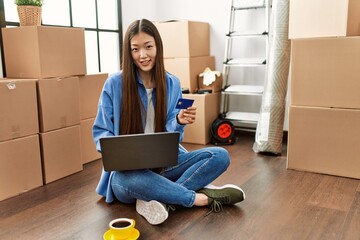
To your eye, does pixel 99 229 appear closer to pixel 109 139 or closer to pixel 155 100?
pixel 109 139

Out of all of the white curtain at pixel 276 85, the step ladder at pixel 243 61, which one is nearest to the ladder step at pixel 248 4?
the step ladder at pixel 243 61

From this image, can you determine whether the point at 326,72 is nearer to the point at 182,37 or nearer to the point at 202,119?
the point at 202,119

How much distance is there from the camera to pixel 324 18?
93.5 inches

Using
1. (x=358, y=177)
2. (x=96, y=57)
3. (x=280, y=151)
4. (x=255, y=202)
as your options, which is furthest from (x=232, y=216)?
(x=96, y=57)

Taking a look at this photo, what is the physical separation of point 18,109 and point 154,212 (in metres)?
1.06

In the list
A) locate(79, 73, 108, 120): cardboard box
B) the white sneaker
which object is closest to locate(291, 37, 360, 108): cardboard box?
the white sneaker

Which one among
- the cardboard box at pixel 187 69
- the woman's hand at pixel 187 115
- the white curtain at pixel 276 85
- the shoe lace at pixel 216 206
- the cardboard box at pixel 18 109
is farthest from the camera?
the cardboard box at pixel 187 69

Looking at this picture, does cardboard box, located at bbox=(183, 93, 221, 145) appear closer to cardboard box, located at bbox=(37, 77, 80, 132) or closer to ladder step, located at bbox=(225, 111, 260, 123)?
ladder step, located at bbox=(225, 111, 260, 123)

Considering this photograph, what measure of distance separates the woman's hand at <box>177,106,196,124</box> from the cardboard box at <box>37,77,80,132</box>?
100 centimetres

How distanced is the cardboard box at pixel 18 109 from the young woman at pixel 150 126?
0.62m

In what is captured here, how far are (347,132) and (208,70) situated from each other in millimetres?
1486

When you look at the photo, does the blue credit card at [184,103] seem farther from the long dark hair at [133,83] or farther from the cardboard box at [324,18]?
the cardboard box at [324,18]

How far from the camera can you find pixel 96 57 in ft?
11.6

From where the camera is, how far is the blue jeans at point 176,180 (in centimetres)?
181
